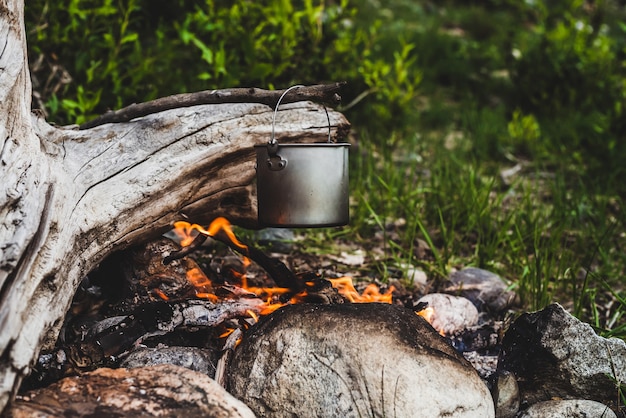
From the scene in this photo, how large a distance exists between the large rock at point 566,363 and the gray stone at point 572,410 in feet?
0.34

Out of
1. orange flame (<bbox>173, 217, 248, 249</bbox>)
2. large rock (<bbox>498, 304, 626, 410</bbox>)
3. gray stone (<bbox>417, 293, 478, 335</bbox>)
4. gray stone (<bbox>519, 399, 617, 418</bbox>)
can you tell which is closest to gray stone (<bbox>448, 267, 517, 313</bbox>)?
gray stone (<bbox>417, 293, 478, 335</bbox>)

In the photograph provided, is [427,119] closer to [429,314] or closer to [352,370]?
[429,314]

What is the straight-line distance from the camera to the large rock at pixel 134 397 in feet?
6.25

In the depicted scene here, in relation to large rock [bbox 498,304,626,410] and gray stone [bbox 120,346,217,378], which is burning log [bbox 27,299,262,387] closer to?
gray stone [bbox 120,346,217,378]

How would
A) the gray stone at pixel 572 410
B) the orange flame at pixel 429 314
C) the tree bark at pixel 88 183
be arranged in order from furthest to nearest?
the orange flame at pixel 429 314 < the gray stone at pixel 572 410 < the tree bark at pixel 88 183

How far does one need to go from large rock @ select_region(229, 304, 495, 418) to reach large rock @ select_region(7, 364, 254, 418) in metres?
0.23

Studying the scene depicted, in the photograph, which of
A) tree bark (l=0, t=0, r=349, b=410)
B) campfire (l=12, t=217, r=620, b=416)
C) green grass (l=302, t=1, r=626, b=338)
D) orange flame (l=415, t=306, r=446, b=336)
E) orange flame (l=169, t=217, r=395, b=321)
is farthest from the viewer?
green grass (l=302, t=1, r=626, b=338)

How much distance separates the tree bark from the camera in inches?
82.3

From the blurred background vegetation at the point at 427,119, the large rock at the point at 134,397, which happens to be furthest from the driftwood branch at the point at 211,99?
the large rock at the point at 134,397

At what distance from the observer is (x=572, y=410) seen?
2.34m

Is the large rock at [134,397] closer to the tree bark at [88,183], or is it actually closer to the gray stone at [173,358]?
the tree bark at [88,183]

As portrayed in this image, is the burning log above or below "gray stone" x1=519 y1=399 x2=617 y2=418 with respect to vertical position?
above

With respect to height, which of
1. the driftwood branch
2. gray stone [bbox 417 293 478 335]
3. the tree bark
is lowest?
gray stone [bbox 417 293 478 335]

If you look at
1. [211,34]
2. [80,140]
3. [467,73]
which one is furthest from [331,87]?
[467,73]
